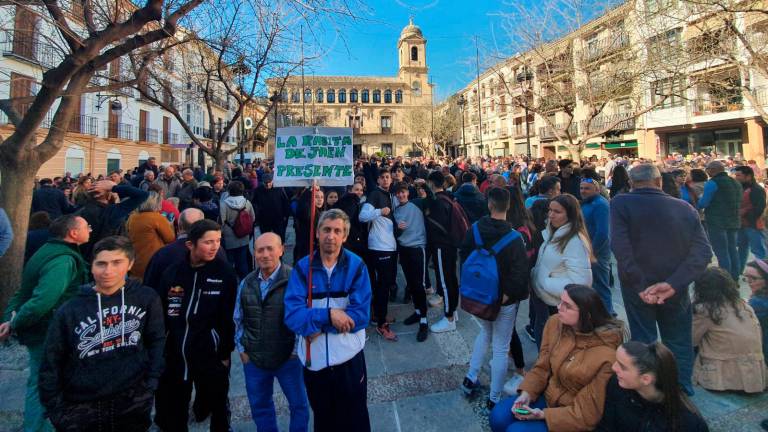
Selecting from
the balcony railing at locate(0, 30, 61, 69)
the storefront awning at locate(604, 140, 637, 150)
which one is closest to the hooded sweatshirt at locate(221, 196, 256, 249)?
the balcony railing at locate(0, 30, 61, 69)

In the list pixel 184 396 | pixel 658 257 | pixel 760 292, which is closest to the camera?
pixel 184 396

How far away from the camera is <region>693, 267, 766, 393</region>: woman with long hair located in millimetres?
2879

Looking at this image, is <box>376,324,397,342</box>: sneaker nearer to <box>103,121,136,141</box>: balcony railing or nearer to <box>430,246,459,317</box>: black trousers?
<box>430,246,459,317</box>: black trousers

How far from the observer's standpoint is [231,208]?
5434 mm

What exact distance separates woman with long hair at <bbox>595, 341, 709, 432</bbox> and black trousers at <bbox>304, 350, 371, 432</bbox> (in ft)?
4.72

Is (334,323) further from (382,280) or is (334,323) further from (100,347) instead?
(382,280)

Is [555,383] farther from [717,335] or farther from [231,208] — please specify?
[231,208]

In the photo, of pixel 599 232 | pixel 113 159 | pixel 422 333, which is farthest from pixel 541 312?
pixel 113 159

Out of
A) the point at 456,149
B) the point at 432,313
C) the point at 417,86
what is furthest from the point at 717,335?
the point at 417,86

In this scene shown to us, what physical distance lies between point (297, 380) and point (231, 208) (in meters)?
3.62

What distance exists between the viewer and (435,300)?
5.30m

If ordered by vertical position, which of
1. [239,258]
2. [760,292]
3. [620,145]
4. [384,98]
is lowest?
[760,292]

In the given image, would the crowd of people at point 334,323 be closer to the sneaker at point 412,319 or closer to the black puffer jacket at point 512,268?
the black puffer jacket at point 512,268

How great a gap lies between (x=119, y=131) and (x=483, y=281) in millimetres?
25988
